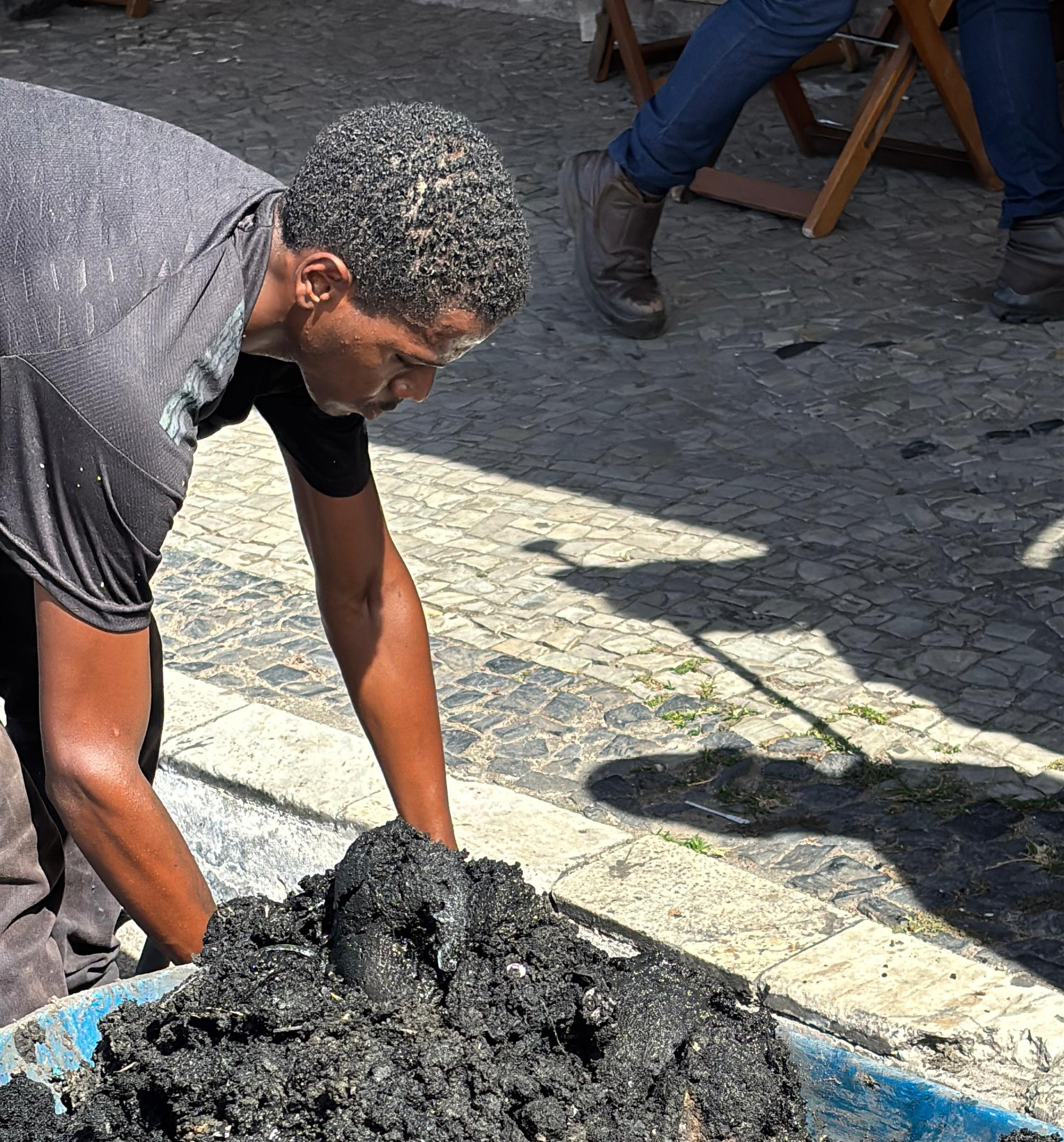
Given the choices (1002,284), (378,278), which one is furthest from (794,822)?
(1002,284)

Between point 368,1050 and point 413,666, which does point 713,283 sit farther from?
point 368,1050

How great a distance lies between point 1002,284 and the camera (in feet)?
18.6

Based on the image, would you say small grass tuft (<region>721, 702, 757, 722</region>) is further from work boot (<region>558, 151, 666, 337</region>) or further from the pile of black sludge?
work boot (<region>558, 151, 666, 337</region>)

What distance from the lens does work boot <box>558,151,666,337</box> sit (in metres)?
5.86

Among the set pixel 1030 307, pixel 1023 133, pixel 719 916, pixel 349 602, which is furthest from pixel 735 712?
pixel 1023 133

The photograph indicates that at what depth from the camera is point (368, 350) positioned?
1932 mm

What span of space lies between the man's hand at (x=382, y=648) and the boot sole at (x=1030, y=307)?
3716mm

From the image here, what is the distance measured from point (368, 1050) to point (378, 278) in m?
0.93

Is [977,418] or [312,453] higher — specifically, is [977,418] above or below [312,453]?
below

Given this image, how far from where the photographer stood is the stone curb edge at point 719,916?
A: 2.09 meters

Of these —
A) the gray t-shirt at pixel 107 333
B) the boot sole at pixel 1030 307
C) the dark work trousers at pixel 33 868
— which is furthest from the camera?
the boot sole at pixel 1030 307

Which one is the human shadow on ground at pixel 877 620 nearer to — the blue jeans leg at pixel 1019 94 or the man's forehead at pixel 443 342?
the man's forehead at pixel 443 342

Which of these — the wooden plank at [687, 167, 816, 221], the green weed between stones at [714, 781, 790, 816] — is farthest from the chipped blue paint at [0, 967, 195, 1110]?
the wooden plank at [687, 167, 816, 221]

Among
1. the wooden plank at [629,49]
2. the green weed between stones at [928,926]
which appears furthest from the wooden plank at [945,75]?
the green weed between stones at [928,926]
